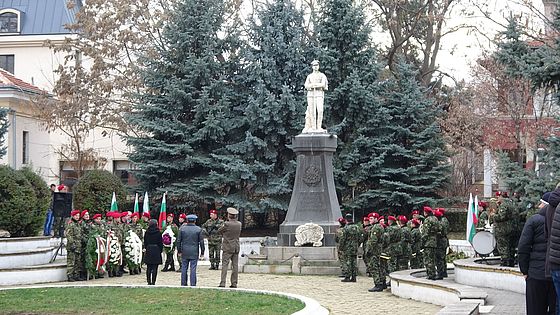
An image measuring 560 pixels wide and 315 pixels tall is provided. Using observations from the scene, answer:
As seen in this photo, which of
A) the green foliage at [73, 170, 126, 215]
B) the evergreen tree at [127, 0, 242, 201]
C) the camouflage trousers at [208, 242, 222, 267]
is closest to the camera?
the camouflage trousers at [208, 242, 222, 267]

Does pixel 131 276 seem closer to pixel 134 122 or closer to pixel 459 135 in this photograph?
pixel 134 122

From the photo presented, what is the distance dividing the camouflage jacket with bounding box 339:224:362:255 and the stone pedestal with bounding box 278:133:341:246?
4.84 m

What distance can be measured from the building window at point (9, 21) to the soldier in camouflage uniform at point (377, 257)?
47156 millimetres

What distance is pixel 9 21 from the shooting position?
6247 centimetres

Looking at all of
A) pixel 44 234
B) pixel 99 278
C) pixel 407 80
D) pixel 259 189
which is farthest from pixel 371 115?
pixel 99 278

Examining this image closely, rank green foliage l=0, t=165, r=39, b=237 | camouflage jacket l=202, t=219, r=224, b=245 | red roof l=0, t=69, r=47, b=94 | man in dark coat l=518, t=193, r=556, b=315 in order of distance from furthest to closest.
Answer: red roof l=0, t=69, r=47, b=94
green foliage l=0, t=165, r=39, b=237
camouflage jacket l=202, t=219, r=224, b=245
man in dark coat l=518, t=193, r=556, b=315

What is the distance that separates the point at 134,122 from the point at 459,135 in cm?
1463

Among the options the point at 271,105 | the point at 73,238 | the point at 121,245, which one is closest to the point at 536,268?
the point at 73,238

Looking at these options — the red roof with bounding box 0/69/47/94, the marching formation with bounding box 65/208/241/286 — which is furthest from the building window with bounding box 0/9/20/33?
the marching formation with bounding box 65/208/241/286

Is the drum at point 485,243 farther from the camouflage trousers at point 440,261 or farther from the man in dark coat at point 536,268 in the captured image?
the man in dark coat at point 536,268

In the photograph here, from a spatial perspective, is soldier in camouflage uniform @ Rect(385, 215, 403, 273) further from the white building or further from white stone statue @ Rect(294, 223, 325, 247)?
the white building

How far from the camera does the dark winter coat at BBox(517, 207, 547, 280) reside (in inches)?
457

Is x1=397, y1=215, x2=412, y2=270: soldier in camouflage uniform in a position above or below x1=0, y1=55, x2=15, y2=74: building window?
below

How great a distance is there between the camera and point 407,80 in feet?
133
